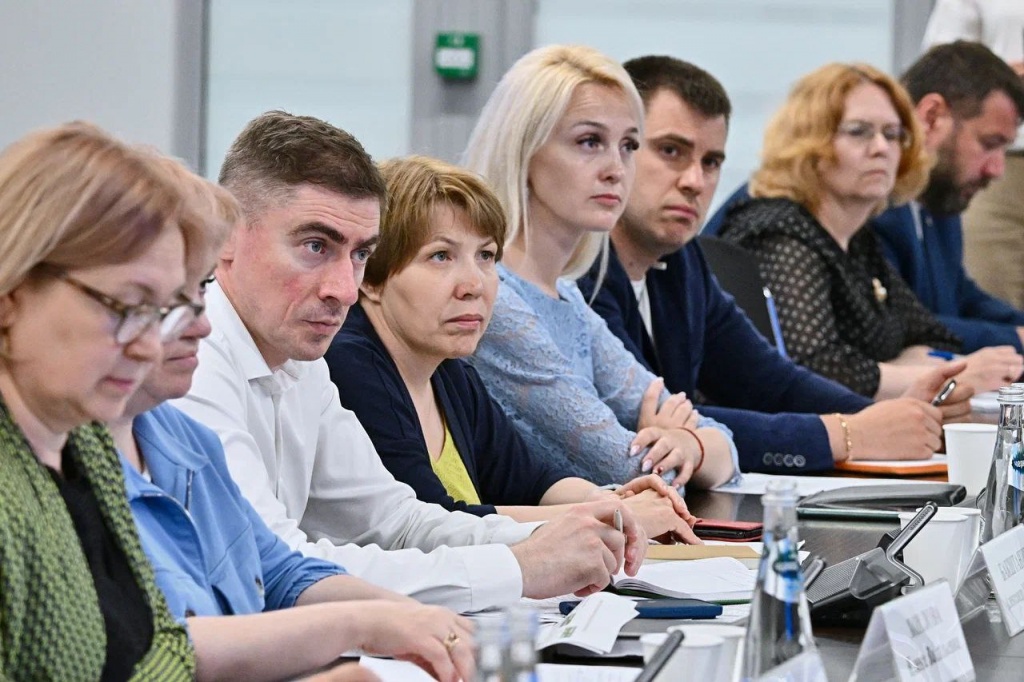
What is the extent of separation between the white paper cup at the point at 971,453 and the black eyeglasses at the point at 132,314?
1.51 m

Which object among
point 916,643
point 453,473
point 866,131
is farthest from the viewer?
point 866,131

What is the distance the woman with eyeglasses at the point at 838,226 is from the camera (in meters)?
3.61

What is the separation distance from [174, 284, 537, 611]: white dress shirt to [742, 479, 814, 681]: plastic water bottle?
530 mm

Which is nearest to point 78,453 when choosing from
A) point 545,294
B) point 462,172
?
point 462,172

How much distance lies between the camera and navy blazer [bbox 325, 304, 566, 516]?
6.37 ft

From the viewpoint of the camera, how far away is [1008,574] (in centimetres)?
147

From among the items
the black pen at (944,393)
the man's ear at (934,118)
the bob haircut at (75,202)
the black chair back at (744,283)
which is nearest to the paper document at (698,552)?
the bob haircut at (75,202)

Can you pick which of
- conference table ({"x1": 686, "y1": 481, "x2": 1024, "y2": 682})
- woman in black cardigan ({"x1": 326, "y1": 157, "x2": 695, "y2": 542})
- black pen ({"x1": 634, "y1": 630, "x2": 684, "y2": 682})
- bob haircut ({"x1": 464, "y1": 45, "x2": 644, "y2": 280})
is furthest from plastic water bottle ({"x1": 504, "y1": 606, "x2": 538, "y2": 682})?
bob haircut ({"x1": 464, "y1": 45, "x2": 644, "y2": 280})

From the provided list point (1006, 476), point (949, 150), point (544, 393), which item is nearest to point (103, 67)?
point (949, 150)

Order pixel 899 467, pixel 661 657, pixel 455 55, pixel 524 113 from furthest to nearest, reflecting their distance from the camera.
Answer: pixel 455 55
pixel 899 467
pixel 524 113
pixel 661 657

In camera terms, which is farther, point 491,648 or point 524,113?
point 524,113

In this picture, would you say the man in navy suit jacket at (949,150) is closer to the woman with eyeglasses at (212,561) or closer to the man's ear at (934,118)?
the man's ear at (934,118)

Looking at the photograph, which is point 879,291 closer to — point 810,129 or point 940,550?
point 810,129

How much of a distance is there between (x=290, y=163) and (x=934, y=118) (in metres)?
3.32
